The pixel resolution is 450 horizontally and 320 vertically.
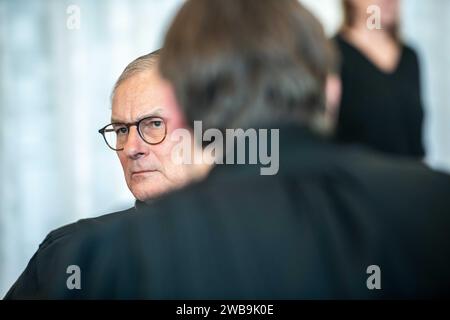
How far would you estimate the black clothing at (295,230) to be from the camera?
2.57 feet

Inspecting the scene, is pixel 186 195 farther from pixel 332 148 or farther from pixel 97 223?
pixel 97 223

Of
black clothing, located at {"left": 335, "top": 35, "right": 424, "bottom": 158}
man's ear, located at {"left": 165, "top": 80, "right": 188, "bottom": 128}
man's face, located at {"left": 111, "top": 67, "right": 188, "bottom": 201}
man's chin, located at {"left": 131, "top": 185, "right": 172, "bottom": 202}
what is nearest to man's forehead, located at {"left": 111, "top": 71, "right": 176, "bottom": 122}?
man's face, located at {"left": 111, "top": 67, "right": 188, "bottom": 201}

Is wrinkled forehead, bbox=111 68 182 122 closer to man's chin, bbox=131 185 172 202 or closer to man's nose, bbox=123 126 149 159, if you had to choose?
man's nose, bbox=123 126 149 159

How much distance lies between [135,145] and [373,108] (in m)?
0.54

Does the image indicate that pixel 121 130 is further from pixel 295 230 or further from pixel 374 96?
pixel 295 230

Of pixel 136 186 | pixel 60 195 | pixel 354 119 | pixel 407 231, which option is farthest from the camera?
pixel 60 195

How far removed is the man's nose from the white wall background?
22.1 inches

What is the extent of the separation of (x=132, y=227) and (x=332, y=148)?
A: 9.3 inches

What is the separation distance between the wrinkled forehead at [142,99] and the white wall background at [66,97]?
51cm

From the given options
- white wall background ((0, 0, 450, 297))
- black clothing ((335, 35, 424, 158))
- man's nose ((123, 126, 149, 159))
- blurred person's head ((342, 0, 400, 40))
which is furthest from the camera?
white wall background ((0, 0, 450, 297))

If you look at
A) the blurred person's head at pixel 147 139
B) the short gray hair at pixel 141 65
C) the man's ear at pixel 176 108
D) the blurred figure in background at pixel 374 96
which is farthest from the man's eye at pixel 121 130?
the man's ear at pixel 176 108

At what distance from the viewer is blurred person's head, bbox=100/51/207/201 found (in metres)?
1.62
